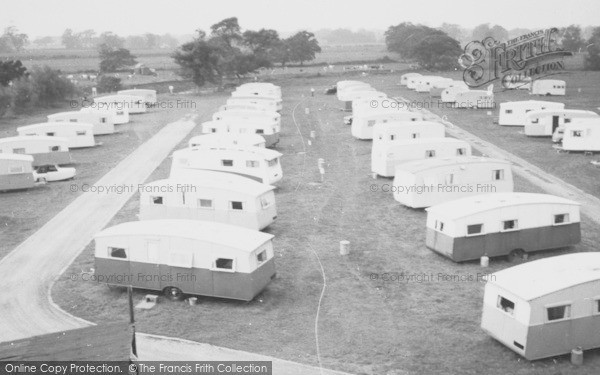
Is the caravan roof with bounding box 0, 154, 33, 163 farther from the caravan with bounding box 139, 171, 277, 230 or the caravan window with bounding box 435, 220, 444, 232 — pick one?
the caravan window with bounding box 435, 220, 444, 232

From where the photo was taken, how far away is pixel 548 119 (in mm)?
48625

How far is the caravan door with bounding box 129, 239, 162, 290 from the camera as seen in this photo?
20.5 meters

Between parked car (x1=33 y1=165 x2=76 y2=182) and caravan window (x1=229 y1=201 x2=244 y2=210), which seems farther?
parked car (x1=33 y1=165 x2=76 y2=182)

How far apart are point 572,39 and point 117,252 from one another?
160 m

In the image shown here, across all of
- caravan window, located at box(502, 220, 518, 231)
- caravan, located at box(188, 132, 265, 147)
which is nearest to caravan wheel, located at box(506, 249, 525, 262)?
caravan window, located at box(502, 220, 518, 231)

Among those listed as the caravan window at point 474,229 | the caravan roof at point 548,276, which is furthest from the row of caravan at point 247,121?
the caravan roof at point 548,276

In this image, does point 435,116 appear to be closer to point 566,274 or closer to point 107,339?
point 566,274

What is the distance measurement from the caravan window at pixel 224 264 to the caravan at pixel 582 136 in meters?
31.4

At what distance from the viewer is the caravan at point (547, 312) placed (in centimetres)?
1609

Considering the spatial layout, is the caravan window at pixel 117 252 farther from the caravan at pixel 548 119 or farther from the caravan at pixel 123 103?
the caravan at pixel 123 103

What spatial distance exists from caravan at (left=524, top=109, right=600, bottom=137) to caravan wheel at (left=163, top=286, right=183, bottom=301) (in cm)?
3650

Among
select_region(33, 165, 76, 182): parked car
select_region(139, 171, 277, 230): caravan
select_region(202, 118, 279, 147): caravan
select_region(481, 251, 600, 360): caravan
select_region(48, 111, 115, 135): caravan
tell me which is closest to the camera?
select_region(481, 251, 600, 360): caravan

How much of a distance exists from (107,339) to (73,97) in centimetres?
6697

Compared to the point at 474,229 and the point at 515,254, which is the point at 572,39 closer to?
the point at 515,254
